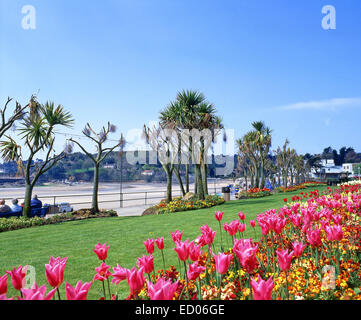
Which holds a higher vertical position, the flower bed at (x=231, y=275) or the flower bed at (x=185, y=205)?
the flower bed at (x=231, y=275)

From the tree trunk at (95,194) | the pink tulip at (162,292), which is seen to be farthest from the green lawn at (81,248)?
the tree trunk at (95,194)

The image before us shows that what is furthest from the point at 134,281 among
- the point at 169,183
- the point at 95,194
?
the point at 169,183

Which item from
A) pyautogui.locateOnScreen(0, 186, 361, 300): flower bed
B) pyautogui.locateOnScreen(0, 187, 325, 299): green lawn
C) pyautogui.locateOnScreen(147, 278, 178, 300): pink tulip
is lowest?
pyautogui.locateOnScreen(0, 187, 325, 299): green lawn

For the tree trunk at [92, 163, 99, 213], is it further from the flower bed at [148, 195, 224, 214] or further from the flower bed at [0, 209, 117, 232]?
the flower bed at [148, 195, 224, 214]

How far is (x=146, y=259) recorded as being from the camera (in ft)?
6.10

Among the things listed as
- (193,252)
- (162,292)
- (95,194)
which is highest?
(162,292)

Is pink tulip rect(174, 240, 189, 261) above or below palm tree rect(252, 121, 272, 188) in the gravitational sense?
below

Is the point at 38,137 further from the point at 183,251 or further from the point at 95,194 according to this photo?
the point at 183,251

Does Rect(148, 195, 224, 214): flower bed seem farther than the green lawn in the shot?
Yes

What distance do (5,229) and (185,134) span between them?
12.4m

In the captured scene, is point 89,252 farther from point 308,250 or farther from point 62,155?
point 62,155

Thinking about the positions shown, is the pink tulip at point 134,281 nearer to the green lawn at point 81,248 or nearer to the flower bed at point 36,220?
the green lawn at point 81,248

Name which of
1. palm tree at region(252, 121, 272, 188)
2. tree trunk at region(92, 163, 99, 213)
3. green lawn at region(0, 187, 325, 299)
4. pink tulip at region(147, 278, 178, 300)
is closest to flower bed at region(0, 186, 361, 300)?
pink tulip at region(147, 278, 178, 300)
